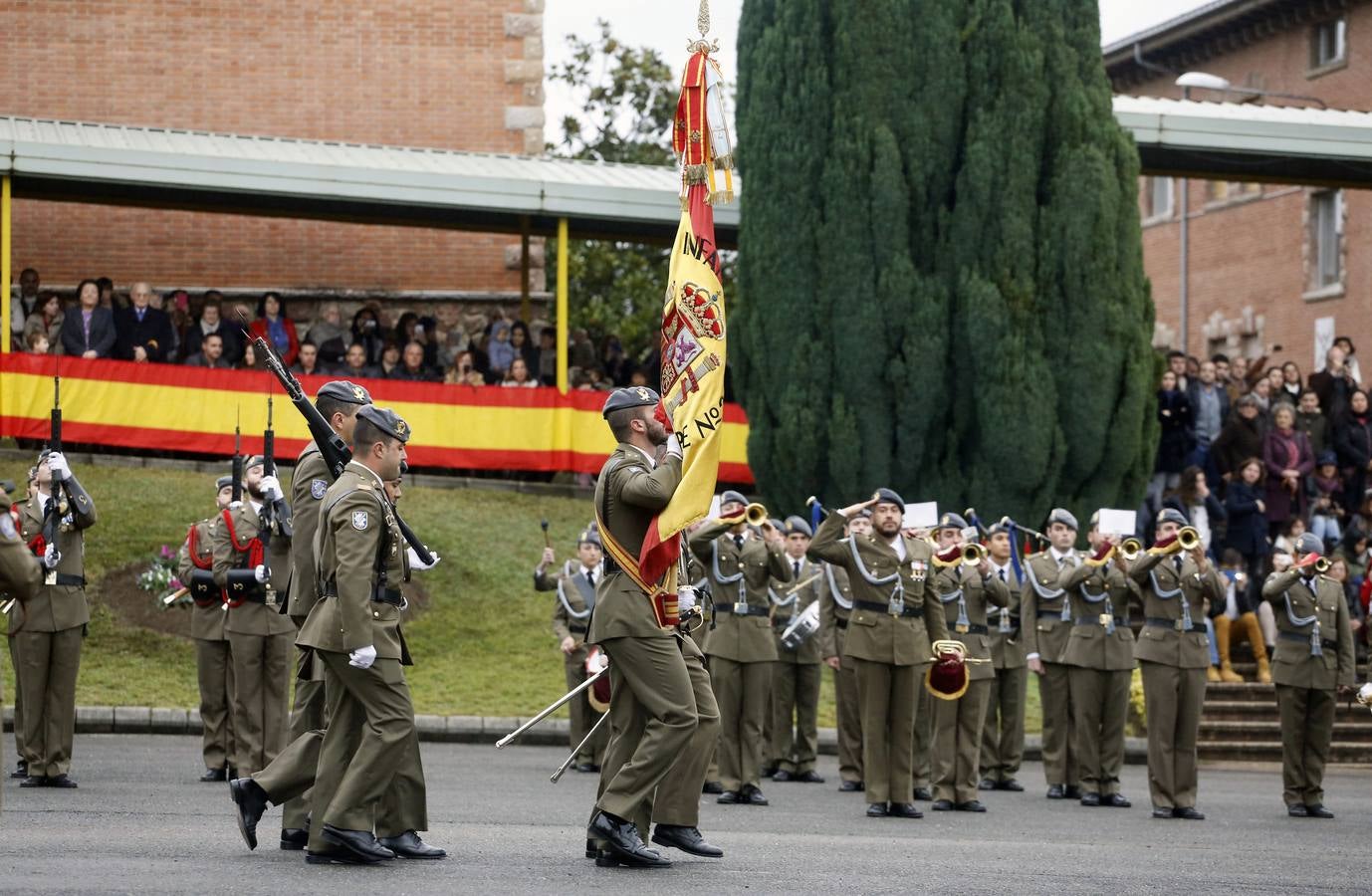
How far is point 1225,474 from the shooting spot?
2380 cm

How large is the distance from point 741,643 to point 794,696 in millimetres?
1745

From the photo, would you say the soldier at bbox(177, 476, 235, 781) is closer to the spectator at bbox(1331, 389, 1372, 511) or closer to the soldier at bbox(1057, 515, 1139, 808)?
the soldier at bbox(1057, 515, 1139, 808)

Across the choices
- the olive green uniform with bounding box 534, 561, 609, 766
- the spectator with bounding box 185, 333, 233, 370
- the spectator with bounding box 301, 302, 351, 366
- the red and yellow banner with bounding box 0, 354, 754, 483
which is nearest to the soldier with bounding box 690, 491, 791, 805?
the olive green uniform with bounding box 534, 561, 609, 766

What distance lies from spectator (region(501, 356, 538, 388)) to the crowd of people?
16 millimetres

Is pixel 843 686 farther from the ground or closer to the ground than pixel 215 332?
closer to the ground

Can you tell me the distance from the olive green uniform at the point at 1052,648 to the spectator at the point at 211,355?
10.3m

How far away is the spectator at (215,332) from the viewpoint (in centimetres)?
2392

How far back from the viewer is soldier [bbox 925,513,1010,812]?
14984 mm

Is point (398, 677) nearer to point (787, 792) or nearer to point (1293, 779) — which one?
point (787, 792)

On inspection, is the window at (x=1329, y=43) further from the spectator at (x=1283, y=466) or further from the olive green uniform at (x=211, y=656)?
the olive green uniform at (x=211, y=656)

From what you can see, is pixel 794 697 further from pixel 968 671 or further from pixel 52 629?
pixel 52 629

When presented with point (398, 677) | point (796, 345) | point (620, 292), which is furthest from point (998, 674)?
point (620, 292)

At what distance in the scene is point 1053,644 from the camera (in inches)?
658

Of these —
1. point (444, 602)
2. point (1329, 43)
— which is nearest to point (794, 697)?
point (444, 602)
